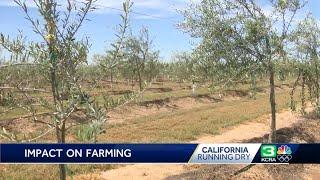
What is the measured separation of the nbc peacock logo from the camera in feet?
34.5

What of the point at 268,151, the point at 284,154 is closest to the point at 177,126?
the point at 268,151

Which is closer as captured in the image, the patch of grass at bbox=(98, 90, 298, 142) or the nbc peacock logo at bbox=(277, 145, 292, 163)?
the nbc peacock logo at bbox=(277, 145, 292, 163)

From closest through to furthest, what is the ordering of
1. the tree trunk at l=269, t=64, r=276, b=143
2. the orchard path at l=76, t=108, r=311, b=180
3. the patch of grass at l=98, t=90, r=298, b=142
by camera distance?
the orchard path at l=76, t=108, r=311, b=180 → the tree trunk at l=269, t=64, r=276, b=143 → the patch of grass at l=98, t=90, r=298, b=142

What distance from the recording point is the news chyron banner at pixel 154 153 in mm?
9422

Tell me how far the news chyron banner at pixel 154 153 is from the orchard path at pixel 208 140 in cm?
674

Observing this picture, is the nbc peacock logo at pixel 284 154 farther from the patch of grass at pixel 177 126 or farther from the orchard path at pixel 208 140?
the patch of grass at pixel 177 126

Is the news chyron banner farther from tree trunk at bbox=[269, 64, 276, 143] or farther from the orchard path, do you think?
tree trunk at bbox=[269, 64, 276, 143]

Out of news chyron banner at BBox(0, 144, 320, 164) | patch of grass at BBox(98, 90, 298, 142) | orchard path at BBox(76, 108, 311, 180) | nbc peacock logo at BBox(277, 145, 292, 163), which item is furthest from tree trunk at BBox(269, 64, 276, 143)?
news chyron banner at BBox(0, 144, 320, 164)

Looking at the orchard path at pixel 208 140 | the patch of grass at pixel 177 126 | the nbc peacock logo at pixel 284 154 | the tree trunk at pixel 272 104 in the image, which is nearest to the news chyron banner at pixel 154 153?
the nbc peacock logo at pixel 284 154

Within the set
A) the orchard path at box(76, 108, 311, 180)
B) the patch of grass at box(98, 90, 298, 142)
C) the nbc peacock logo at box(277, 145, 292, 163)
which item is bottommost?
the orchard path at box(76, 108, 311, 180)

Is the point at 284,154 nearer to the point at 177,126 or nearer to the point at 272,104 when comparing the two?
the point at 272,104

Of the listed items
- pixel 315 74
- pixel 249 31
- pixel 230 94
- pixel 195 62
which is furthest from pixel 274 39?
pixel 230 94

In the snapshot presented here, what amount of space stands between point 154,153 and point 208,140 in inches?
631

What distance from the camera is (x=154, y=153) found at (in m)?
9.77
